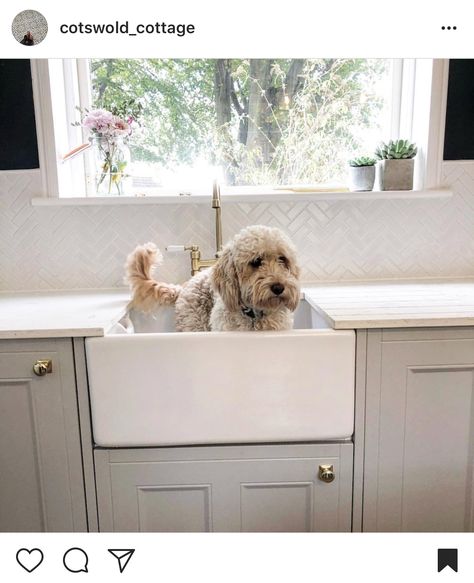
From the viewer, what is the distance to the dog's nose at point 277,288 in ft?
4.05

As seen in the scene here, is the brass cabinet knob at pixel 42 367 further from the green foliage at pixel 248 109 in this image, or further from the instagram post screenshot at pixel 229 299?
the green foliage at pixel 248 109

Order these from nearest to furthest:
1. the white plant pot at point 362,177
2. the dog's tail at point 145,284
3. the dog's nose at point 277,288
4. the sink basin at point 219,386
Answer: the sink basin at point 219,386 < the dog's nose at point 277,288 < the dog's tail at point 145,284 < the white plant pot at point 362,177

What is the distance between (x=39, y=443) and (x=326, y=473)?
0.76m

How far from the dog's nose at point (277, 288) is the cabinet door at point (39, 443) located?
0.55 meters

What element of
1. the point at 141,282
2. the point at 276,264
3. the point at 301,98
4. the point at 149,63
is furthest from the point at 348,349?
the point at 149,63

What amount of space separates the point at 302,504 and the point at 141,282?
84 centimetres

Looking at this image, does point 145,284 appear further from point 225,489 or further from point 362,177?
point 362,177

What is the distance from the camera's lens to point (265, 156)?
1.85 meters

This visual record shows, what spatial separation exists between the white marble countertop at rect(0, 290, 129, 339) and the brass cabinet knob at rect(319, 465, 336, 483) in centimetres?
67

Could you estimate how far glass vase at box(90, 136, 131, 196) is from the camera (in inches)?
67.4

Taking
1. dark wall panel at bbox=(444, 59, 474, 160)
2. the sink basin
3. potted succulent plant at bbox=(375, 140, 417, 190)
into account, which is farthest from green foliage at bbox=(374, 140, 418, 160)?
the sink basin

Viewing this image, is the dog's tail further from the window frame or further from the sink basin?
the sink basin
